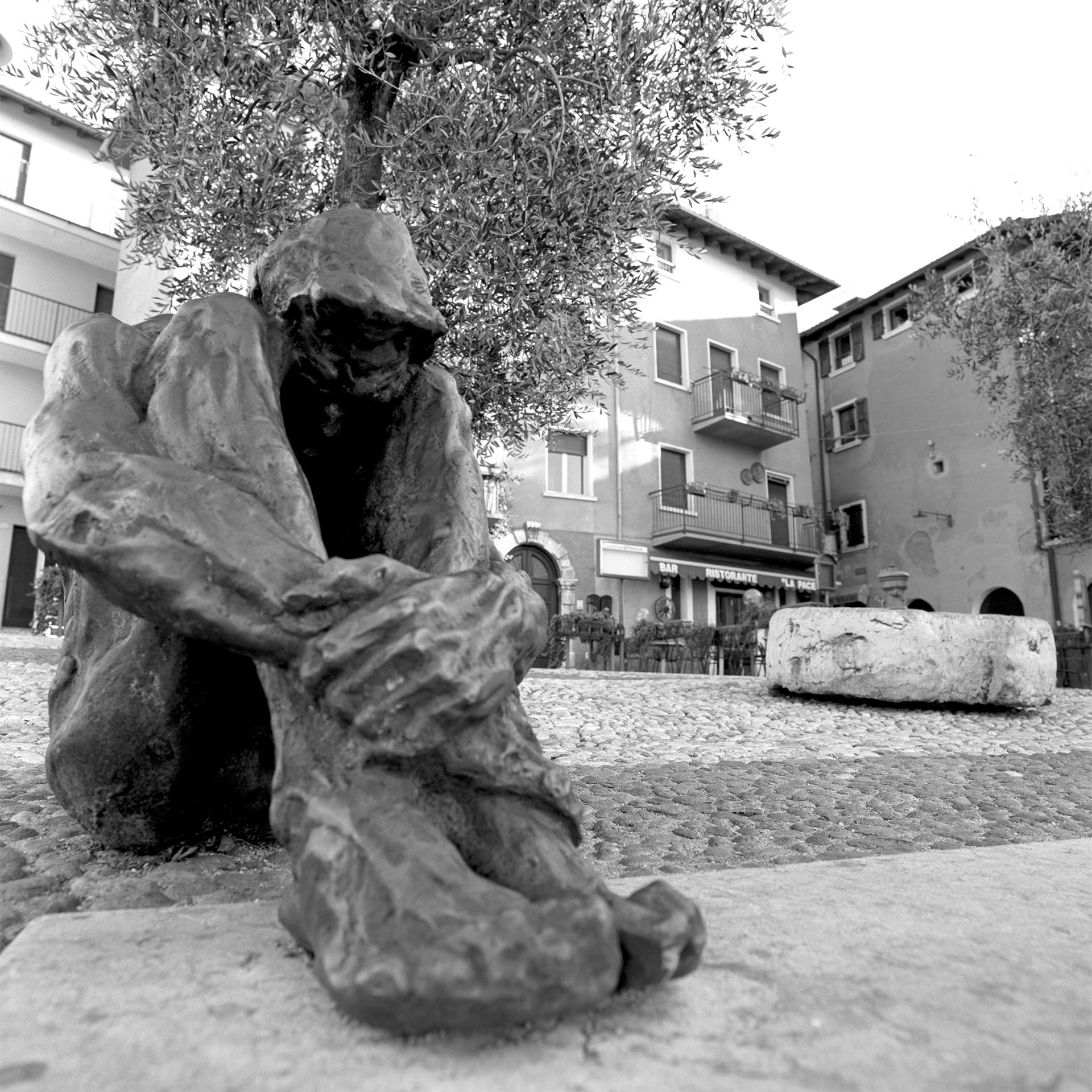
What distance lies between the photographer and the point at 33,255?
20.2 meters

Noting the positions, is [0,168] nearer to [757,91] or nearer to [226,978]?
[757,91]

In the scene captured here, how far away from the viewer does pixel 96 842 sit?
1.93m

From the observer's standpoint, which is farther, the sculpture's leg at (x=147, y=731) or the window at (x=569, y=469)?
the window at (x=569, y=469)

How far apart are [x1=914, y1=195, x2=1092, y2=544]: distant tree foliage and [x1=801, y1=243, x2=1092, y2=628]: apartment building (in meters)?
3.62

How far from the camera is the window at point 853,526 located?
27234mm

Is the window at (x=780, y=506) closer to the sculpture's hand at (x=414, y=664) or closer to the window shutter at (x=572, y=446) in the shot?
the window shutter at (x=572, y=446)

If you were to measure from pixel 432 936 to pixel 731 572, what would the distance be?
2344 cm

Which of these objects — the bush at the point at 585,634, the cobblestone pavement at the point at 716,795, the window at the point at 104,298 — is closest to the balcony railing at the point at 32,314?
the window at the point at 104,298

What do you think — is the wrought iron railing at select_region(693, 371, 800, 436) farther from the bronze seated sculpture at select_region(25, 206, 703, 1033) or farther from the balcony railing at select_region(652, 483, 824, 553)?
the bronze seated sculpture at select_region(25, 206, 703, 1033)

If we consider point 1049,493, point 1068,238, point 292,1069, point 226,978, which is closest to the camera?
point 292,1069

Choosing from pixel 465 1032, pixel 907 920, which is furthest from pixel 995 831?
pixel 465 1032

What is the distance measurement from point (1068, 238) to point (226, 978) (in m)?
17.8

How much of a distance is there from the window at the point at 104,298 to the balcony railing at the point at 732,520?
13.7 meters

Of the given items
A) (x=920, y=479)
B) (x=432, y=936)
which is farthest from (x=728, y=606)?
(x=432, y=936)
